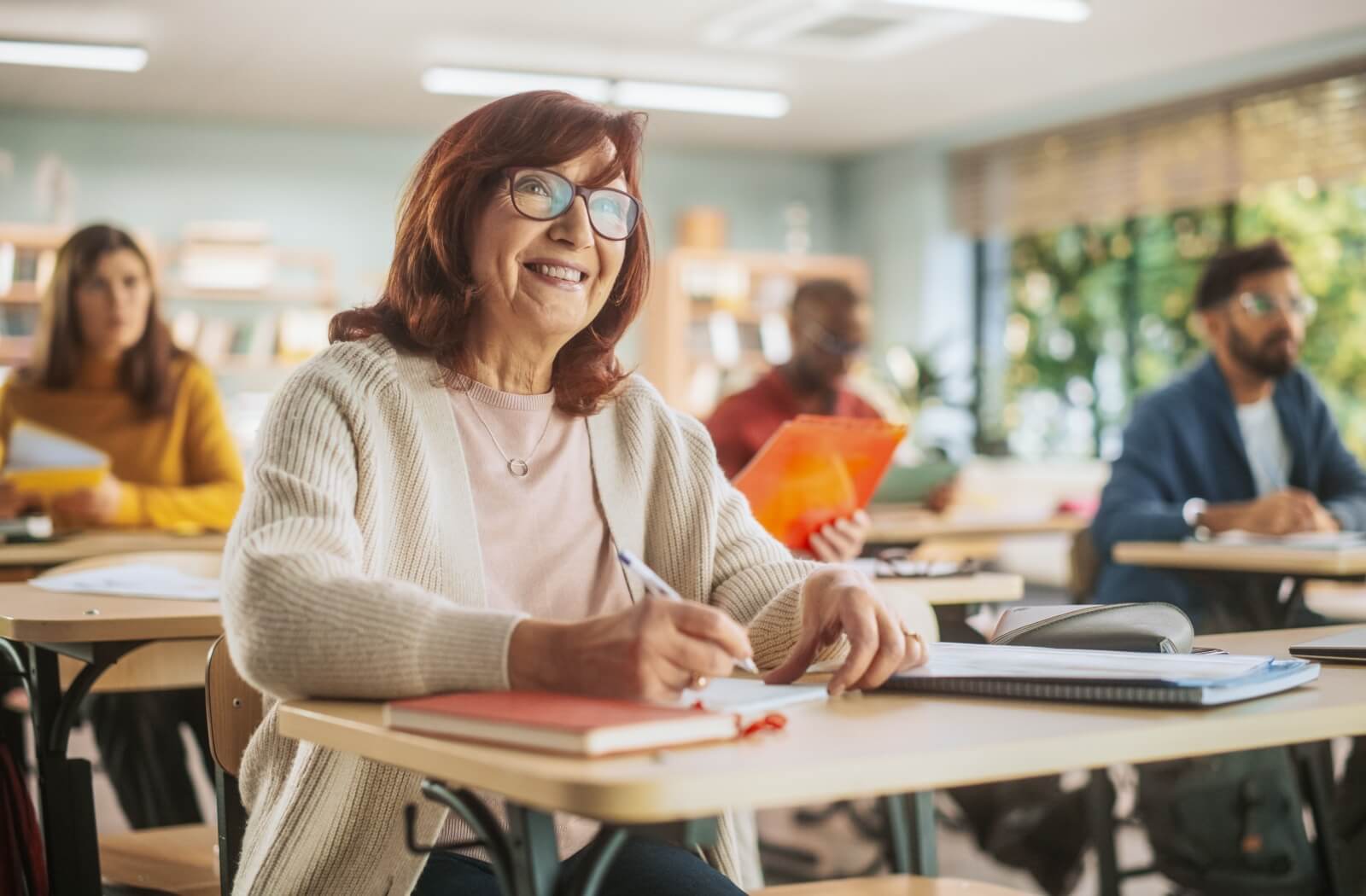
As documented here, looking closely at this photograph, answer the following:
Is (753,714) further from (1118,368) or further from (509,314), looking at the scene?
(1118,368)

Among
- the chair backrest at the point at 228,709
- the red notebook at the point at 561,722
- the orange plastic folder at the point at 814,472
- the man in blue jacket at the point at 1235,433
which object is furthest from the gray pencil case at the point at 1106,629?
the man in blue jacket at the point at 1235,433

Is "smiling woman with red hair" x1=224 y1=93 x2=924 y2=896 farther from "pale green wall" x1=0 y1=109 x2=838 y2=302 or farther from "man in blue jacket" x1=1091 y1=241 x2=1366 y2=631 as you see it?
"pale green wall" x1=0 y1=109 x2=838 y2=302

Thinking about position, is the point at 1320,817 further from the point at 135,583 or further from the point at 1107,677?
the point at 135,583

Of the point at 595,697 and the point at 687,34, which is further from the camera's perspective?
the point at 687,34

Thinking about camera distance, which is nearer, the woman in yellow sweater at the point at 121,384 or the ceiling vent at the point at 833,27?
the woman in yellow sweater at the point at 121,384

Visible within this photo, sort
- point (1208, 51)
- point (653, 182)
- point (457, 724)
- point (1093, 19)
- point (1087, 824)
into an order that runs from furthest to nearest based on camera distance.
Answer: point (653, 182) → point (1208, 51) → point (1093, 19) → point (1087, 824) → point (457, 724)

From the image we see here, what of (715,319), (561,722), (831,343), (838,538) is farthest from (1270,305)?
(715,319)

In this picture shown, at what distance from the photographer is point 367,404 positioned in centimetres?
136

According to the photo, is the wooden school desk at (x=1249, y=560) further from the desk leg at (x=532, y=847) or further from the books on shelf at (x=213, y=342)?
the books on shelf at (x=213, y=342)

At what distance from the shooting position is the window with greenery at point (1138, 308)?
279 inches

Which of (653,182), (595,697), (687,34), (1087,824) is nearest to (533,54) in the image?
Result: (687,34)

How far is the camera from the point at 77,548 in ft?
9.53

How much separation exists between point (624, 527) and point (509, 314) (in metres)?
0.25

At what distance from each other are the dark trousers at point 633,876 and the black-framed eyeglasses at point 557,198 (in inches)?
23.6
